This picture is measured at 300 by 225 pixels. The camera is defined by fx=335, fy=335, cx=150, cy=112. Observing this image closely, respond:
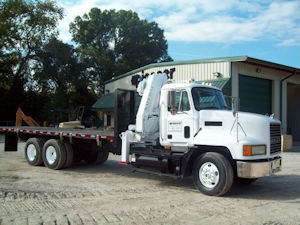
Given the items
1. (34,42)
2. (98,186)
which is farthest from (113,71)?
(98,186)

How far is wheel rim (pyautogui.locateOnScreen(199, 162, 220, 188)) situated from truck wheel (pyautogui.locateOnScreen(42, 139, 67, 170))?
5323 millimetres

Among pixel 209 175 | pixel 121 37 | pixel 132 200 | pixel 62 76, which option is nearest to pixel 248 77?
pixel 209 175

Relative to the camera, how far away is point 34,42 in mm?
A: 40375

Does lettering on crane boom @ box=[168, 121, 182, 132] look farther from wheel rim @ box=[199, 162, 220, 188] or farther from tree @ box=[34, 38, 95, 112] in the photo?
tree @ box=[34, 38, 95, 112]

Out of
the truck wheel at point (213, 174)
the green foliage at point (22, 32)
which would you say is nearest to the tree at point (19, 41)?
the green foliage at point (22, 32)

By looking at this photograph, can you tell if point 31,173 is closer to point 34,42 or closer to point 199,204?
point 199,204

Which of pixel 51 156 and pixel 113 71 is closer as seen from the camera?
pixel 51 156

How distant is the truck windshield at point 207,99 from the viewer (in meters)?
8.30

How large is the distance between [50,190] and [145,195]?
2311mm

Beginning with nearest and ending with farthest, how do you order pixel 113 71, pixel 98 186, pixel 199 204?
1. pixel 199 204
2. pixel 98 186
3. pixel 113 71

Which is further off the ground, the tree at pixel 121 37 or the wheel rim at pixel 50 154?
the tree at pixel 121 37

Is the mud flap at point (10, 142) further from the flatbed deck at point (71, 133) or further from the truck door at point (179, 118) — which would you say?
the truck door at point (179, 118)

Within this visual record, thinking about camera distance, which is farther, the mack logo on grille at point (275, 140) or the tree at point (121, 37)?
the tree at point (121, 37)

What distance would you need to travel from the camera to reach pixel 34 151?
12.2 m
